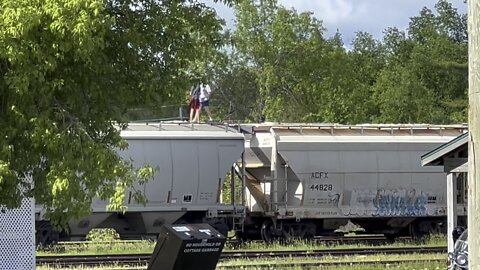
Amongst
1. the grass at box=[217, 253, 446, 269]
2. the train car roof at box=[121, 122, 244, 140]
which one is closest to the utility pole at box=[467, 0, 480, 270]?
the grass at box=[217, 253, 446, 269]

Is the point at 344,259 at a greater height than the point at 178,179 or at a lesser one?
lesser

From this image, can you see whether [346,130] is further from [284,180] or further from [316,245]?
[316,245]

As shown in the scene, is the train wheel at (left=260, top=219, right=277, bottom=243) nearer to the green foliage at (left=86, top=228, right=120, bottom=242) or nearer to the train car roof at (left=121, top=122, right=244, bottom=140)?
the train car roof at (left=121, top=122, right=244, bottom=140)

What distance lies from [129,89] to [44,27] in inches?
57.5

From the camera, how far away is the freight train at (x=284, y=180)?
83.6 feet

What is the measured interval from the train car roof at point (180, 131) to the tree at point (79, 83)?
15154 mm

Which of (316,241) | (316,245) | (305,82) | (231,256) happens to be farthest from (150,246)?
(305,82)

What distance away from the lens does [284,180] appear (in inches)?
1078

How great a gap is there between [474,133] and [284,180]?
876 inches

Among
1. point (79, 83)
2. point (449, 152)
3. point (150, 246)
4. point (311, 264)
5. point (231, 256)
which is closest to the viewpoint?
point (79, 83)

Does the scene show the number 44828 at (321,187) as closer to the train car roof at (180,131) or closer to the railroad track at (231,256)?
the train car roof at (180,131)

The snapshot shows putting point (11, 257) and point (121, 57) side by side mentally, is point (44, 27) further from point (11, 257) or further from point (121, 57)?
point (11, 257)

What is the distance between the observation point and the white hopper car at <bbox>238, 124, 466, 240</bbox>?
89.4 feet

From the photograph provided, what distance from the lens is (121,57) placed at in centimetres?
959
